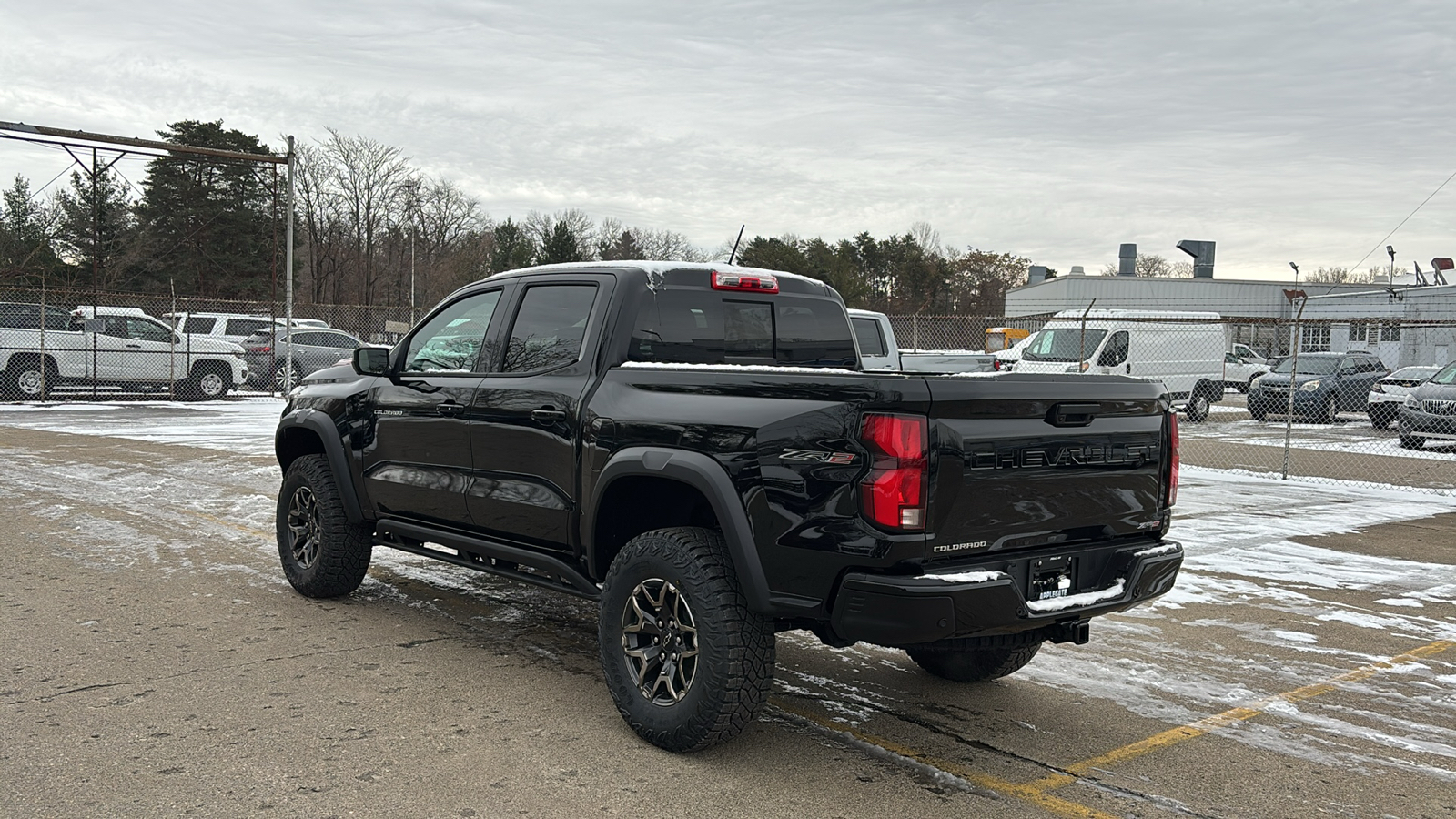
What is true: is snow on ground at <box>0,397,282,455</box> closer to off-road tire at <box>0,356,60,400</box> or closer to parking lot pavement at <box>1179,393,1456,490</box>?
off-road tire at <box>0,356,60,400</box>

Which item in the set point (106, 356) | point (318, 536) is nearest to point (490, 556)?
point (318, 536)

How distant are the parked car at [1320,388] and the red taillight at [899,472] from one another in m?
23.3

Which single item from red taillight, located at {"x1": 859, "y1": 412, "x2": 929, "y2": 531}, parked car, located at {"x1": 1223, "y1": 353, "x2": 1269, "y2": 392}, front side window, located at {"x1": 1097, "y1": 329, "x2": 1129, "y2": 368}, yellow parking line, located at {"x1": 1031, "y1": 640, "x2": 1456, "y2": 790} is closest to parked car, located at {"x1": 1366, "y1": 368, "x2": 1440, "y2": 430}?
front side window, located at {"x1": 1097, "y1": 329, "x2": 1129, "y2": 368}

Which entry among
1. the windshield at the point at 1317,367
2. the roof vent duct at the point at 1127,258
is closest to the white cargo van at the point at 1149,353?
the windshield at the point at 1317,367

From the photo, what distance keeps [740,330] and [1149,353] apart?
66.0ft

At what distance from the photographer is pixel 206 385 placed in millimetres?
24453

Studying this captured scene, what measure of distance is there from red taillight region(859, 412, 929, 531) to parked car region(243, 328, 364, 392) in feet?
79.9

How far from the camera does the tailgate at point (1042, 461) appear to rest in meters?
3.73

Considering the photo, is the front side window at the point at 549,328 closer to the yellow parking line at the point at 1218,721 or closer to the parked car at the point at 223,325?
the yellow parking line at the point at 1218,721

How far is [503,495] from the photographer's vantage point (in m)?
5.18

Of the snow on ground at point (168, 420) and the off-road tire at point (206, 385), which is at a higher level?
the off-road tire at point (206, 385)

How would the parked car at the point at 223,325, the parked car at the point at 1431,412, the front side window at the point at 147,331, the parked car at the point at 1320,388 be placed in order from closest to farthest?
the parked car at the point at 1431,412 → the front side window at the point at 147,331 → the parked car at the point at 1320,388 → the parked car at the point at 223,325

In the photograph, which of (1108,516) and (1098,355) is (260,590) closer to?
(1108,516)

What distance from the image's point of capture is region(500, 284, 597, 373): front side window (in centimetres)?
504
